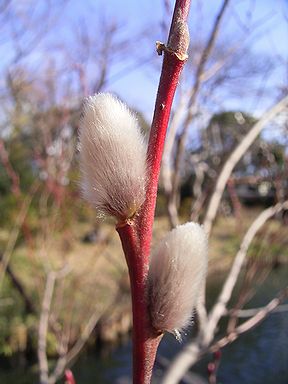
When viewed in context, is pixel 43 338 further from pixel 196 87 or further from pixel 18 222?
pixel 18 222

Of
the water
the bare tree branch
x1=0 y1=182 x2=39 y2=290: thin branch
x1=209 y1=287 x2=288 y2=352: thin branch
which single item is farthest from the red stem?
the water

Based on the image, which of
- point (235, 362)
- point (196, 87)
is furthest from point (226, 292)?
point (235, 362)

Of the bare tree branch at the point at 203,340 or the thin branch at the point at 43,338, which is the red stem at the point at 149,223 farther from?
the thin branch at the point at 43,338

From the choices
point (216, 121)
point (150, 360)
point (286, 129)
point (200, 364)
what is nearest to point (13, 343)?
point (200, 364)

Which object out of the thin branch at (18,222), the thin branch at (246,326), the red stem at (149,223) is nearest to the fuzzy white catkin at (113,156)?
the red stem at (149,223)

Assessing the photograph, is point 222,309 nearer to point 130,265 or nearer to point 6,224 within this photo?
point 130,265

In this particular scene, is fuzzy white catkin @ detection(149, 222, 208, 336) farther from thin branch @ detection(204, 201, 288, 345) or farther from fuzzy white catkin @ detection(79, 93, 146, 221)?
thin branch @ detection(204, 201, 288, 345)
